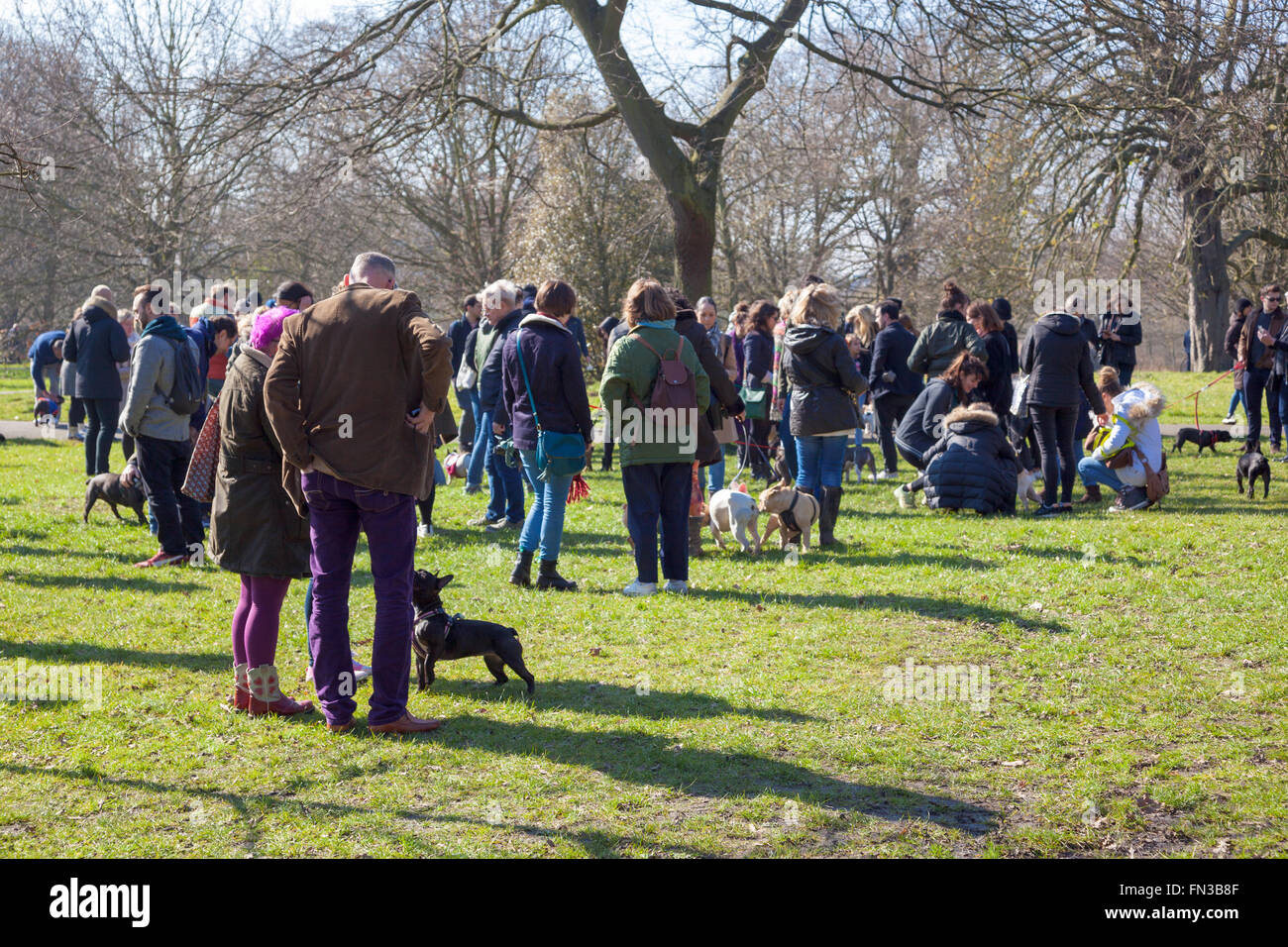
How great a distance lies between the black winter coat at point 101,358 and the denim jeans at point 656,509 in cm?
690

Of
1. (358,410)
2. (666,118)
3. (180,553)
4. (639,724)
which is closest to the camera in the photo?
(358,410)

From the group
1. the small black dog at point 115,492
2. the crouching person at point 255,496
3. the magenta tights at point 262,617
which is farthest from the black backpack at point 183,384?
the magenta tights at point 262,617

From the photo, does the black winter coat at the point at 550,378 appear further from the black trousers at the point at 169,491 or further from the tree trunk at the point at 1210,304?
the tree trunk at the point at 1210,304

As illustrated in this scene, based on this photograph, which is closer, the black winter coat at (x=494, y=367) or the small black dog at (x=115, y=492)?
the black winter coat at (x=494, y=367)

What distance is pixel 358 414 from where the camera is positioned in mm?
4801

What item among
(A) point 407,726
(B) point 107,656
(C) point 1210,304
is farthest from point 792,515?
(C) point 1210,304

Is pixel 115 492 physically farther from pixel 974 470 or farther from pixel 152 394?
pixel 974 470

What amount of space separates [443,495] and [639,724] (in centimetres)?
755

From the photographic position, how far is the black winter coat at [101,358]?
12078mm

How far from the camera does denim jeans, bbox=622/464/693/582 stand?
7.68 m

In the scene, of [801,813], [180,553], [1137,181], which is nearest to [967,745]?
[801,813]

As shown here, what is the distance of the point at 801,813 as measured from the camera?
13.9 ft

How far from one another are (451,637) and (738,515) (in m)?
3.91

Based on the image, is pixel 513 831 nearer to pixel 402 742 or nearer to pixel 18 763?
pixel 402 742
